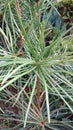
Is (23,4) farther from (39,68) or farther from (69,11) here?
(69,11)

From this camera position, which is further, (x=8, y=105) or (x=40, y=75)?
(x=8, y=105)

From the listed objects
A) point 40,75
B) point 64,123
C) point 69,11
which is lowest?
point 64,123

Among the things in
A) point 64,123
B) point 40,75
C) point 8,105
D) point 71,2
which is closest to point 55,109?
point 64,123

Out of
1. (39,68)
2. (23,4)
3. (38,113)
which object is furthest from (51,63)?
(23,4)

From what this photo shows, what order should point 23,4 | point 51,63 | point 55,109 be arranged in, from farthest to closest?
point 23,4 → point 55,109 → point 51,63

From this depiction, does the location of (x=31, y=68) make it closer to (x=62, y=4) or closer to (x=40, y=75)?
(x=40, y=75)

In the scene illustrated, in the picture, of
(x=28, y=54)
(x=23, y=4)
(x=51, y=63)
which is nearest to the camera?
(x=51, y=63)

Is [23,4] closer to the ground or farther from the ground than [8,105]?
farther from the ground
